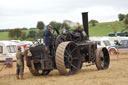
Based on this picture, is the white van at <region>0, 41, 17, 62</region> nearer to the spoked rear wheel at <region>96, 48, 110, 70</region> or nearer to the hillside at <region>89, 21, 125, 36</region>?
the spoked rear wheel at <region>96, 48, 110, 70</region>

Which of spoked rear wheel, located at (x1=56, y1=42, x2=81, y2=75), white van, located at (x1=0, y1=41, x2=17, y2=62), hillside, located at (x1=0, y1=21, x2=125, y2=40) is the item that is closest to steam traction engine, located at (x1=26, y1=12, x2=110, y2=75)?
spoked rear wheel, located at (x1=56, y1=42, x2=81, y2=75)

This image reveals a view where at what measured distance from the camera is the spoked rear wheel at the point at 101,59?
1433cm

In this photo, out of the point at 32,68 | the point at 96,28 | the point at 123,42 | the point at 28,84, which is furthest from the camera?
the point at 96,28

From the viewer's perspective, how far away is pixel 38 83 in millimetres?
10656

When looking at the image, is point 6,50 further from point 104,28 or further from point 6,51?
point 104,28

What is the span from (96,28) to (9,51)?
65.7 meters

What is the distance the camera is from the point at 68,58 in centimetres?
1264

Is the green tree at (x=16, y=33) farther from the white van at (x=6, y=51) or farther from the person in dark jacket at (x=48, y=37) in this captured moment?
the person in dark jacket at (x=48, y=37)

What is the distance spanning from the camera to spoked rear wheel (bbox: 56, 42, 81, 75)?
11875 millimetres

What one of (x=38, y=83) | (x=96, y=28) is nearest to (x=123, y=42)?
(x=38, y=83)

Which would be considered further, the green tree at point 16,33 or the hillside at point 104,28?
the hillside at point 104,28

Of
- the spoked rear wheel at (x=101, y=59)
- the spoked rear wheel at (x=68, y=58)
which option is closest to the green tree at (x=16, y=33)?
the spoked rear wheel at (x=101, y=59)

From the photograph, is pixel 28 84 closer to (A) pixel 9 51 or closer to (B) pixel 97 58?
(B) pixel 97 58

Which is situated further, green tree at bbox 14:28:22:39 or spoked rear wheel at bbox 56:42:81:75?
green tree at bbox 14:28:22:39
